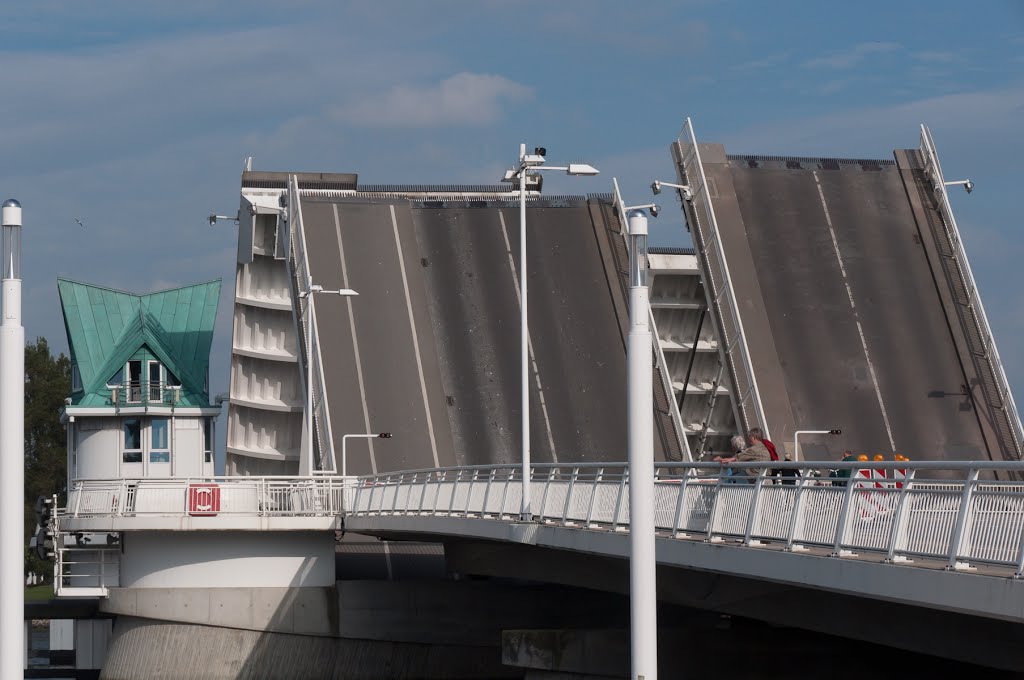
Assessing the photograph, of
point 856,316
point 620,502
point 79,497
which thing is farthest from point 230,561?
point 620,502

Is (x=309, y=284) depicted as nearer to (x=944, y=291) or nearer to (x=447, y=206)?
(x=447, y=206)

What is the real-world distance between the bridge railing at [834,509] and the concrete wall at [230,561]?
1020 cm

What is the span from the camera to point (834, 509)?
12.7 metres

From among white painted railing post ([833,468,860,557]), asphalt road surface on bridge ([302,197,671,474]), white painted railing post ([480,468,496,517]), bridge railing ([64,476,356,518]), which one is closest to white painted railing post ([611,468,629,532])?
white painted railing post ([833,468,860,557])

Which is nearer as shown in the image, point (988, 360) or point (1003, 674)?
point (1003, 674)

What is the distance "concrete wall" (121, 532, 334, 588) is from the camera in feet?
96.0

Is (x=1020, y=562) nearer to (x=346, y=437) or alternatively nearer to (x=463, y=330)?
(x=346, y=437)

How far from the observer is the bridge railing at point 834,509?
1066cm

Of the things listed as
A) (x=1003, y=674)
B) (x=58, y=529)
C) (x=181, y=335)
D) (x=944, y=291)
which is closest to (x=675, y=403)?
(x=944, y=291)

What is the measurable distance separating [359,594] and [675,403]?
739 centimetres

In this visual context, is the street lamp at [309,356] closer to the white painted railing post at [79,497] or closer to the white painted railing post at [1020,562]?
the white painted railing post at [79,497]

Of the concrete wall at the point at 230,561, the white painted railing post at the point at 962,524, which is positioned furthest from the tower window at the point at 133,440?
the white painted railing post at the point at 962,524

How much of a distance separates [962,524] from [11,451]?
6.25m

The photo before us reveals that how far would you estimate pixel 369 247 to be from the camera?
3447cm
